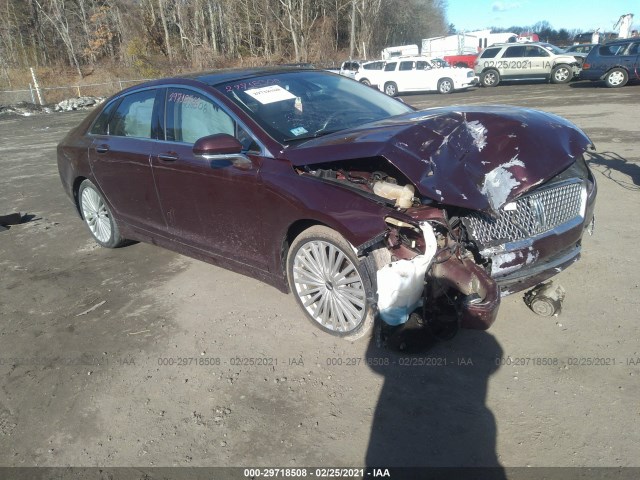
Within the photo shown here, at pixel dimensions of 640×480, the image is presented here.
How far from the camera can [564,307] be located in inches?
144

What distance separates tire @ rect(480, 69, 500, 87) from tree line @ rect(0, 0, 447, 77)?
1956 cm

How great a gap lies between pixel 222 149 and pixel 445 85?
22.5 metres

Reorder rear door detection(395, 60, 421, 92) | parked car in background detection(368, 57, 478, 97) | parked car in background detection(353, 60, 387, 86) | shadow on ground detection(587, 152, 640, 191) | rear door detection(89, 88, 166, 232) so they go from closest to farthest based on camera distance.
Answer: rear door detection(89, 88, 166, 232)
shadow on ground detection(587, 152, 640, 191)
parked car in background detection(368, 57, 478, 97)
rear door detection(395, 60, 421, 92)
parked car in background detection(353, 60, 387, 86)

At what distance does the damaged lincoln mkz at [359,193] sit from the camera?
301 cm

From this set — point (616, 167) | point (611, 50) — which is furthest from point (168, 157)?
point (611, 50)

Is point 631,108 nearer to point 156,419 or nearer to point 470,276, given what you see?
point 470,276

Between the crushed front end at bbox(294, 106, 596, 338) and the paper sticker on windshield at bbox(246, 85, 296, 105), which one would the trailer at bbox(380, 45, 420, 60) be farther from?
the crushed front end at bbox(294, 106, 596, 338)

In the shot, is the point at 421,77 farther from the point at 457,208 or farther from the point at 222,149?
the point at 457,208

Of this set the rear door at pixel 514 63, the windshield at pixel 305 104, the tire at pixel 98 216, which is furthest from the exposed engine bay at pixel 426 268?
the rear door at pixel 514 63

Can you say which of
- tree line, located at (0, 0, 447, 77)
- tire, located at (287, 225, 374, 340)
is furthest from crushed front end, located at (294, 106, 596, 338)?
tree line, located at (0, 0, 447, 77)

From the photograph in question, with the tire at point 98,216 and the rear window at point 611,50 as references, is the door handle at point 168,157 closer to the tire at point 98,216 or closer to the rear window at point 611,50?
the tire at point 98,216

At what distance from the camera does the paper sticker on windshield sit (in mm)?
3947

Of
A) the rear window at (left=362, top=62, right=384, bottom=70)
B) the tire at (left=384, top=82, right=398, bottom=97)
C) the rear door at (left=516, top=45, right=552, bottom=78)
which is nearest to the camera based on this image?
the rear door at (left=516, top=45, right=552, bottom=78)

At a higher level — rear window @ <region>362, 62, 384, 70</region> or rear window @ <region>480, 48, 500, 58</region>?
rear window @ <region>480, 48, 500, 58</region>
